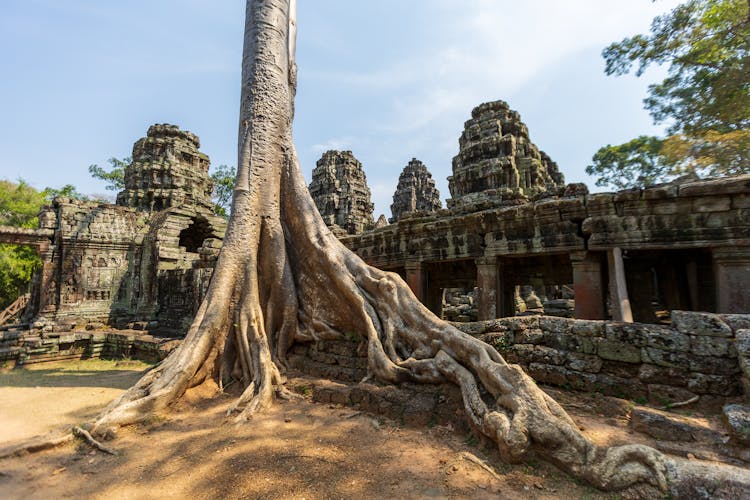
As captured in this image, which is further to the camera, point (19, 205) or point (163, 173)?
point (19, 205)

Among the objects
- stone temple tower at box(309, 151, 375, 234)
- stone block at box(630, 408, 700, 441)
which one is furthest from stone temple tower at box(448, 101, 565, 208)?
stone block at box(630, 408, 700, 441)

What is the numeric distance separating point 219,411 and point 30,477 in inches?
58.2

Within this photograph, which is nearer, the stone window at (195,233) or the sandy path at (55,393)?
the sandy path at (55,393)

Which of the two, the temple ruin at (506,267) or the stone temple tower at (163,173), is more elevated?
the stone temple tower at (163,173)

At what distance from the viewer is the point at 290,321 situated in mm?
5004

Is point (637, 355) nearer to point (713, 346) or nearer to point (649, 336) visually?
point (649, 336)

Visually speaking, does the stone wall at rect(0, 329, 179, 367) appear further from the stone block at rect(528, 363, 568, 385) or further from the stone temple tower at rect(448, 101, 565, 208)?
the stone temple tower at rect(448, 101, 565, 208)

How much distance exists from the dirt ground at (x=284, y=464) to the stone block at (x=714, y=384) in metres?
1.48

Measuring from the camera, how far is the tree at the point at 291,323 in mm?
2287

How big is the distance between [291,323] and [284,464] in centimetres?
265

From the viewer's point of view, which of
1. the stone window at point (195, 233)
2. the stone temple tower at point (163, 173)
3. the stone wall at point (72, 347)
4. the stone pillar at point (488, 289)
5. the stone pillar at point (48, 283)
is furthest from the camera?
the stone temple tower at point (163, 173)

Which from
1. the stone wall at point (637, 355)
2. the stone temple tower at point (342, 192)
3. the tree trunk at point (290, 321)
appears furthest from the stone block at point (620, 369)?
the stone temple tower at point (342, 192)

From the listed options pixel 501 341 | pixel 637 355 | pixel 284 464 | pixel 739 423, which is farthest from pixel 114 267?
pixel 739 423

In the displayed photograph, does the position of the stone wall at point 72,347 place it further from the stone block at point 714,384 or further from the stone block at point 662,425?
the stone block at point 714,384
